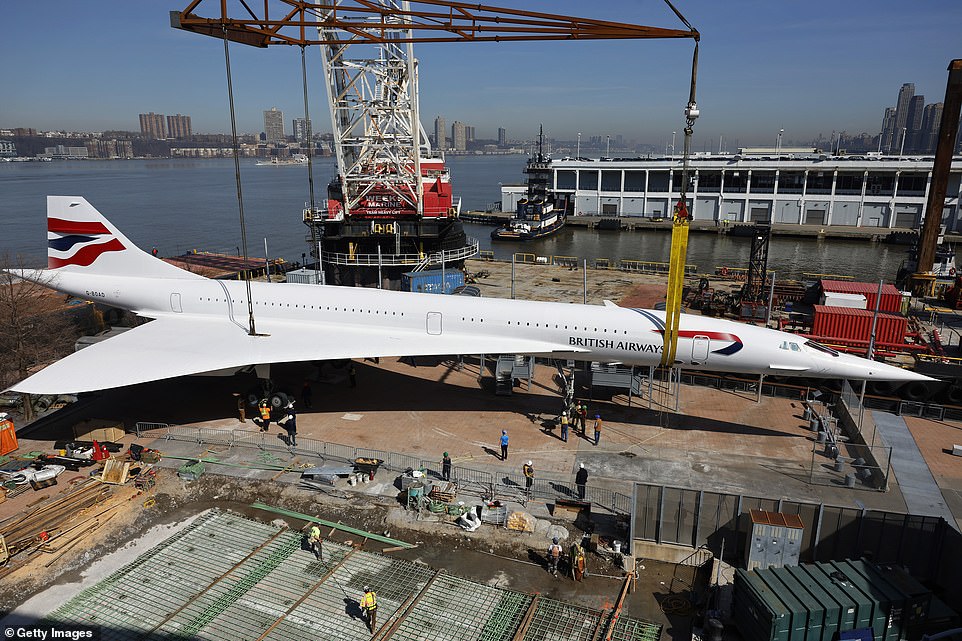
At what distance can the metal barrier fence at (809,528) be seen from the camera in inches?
629

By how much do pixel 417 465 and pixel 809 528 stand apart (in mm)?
13131

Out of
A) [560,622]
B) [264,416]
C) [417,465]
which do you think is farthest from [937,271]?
[264,416]

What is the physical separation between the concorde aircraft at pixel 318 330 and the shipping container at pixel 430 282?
16064 millimetres

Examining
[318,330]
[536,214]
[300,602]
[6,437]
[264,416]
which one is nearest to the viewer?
[300,602]

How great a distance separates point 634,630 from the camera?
47.6 ft

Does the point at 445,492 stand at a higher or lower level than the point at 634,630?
higher

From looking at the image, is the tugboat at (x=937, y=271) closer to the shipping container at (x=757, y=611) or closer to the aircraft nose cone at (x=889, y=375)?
the aircraft nose cone at (x=889, y=375)

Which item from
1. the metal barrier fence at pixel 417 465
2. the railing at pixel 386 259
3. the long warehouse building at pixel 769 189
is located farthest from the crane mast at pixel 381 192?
the long warehouse building at pixel 769 189

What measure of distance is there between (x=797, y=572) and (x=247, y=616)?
14026 millimetres

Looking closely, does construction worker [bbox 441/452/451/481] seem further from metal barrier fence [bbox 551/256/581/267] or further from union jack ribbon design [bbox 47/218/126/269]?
metal barrier fence [bbox 551/256/581/267]

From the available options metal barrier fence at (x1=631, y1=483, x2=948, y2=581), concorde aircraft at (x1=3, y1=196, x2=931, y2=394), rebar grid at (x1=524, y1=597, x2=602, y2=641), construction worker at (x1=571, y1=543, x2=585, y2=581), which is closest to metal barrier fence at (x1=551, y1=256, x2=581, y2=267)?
concorde aircraft at (x1=3, y1=196, x2=931, y2=394)

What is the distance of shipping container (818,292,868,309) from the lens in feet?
130

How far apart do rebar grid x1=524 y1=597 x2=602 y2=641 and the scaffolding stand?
3 centimetres

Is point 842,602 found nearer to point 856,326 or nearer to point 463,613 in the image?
point 463,613
